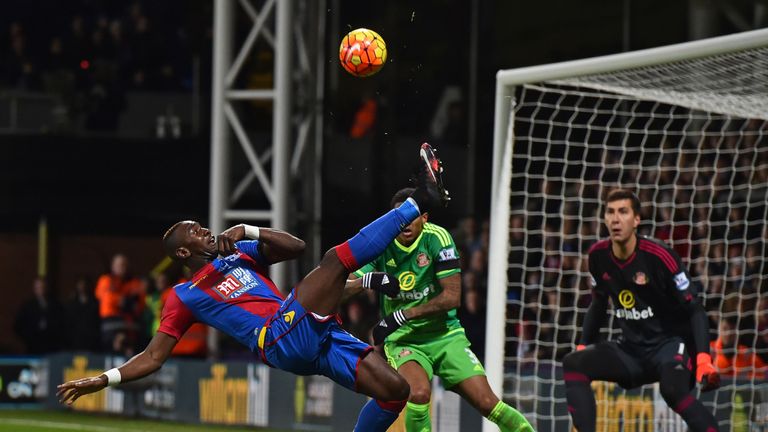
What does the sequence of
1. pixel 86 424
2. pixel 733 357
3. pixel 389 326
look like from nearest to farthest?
pixel 389 326 < pixel 733 357 < pixel 86 424

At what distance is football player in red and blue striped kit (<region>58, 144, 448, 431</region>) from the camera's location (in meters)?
7.26

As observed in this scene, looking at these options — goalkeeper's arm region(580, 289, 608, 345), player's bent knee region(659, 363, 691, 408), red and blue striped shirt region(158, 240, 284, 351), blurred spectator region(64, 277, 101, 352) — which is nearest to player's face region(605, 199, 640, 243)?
goalkeeper's arm region(580, 289, 608, 345)

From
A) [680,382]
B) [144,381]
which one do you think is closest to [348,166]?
[144,381]

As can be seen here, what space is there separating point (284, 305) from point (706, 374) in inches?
94.8

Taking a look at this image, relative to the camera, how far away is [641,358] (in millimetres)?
8430

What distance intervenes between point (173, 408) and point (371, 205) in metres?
3.91

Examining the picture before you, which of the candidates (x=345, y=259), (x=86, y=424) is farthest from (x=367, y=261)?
(x=86, y=424)

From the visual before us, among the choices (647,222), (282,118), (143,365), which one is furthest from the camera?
(282,118)

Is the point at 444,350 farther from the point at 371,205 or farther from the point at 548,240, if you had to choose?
the point at 371,205

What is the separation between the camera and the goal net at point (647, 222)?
921 cm

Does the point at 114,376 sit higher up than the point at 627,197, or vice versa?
the point at 627,197

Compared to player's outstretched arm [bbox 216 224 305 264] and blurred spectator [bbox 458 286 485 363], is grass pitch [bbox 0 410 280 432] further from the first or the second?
player's outstretched arm [bbox 216 224 305 264]

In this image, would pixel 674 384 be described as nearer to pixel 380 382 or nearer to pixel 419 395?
pixel 419 395

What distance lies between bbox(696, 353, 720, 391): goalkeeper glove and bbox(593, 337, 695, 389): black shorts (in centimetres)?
33
